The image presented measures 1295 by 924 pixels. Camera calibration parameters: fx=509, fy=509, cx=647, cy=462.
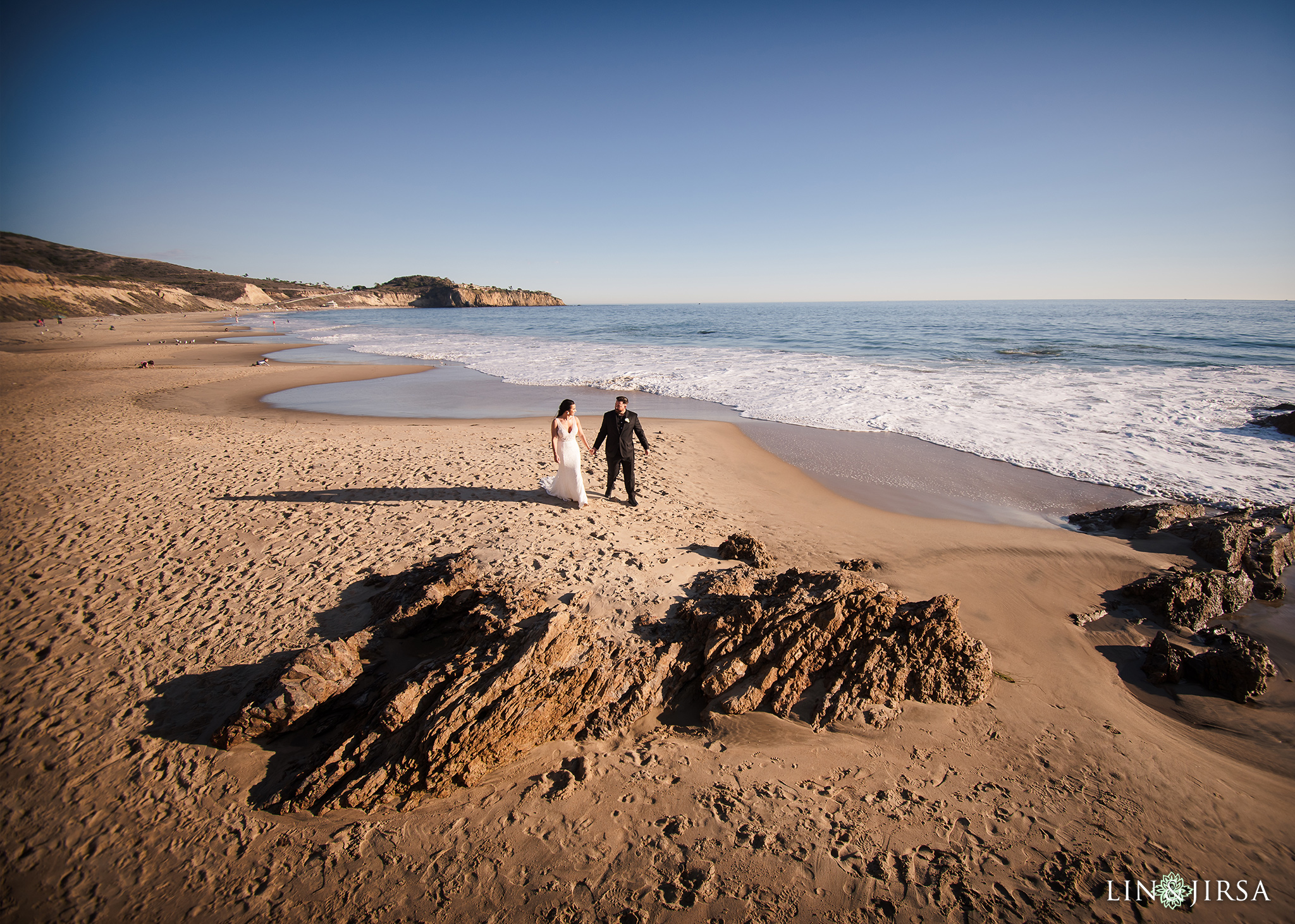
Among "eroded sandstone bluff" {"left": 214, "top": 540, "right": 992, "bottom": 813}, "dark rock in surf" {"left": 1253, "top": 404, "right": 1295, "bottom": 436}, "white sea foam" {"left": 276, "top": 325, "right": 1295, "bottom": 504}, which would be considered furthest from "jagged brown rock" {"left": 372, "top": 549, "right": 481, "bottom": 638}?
"dark rock in surf" {"left": 1253, "top": 404, "right": 1295, "bottom": 436}

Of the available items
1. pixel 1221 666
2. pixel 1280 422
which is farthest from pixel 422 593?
pixel 1280 422

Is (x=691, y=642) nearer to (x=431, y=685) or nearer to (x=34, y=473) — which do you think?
(x=431, y=685)

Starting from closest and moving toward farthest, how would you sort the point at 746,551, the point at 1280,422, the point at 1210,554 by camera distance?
the point at 746,551
the point at 1210,554
the point at 1280,422

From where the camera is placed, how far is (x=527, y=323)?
65.6 meters

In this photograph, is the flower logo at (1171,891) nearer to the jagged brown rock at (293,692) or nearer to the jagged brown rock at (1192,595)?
the jagged brown rock at (1192,595)

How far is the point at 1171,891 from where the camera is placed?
121 inches

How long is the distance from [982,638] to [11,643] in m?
9.54

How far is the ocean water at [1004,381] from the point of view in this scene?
1072cm

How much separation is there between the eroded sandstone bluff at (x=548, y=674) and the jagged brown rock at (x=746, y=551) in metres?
0.78

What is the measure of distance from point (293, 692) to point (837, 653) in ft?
14.8

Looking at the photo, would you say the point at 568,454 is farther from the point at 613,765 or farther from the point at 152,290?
the point at 152,290

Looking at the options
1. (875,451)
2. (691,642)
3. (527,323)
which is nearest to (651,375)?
(875,451)

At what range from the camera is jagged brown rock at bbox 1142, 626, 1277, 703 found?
4.64 m

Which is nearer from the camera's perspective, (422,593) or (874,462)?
(422,593)
